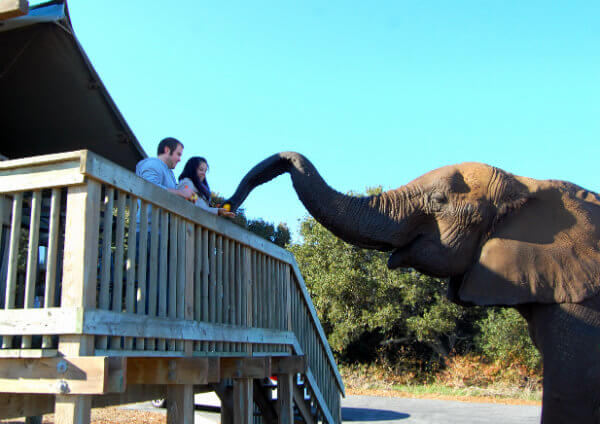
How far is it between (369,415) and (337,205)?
35.2 feet

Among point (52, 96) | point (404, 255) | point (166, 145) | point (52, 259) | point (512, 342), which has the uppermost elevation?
point (52, 96)

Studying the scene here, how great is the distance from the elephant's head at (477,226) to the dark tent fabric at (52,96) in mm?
2418

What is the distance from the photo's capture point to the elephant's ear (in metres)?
4.02

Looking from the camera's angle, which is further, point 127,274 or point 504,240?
point 504,240

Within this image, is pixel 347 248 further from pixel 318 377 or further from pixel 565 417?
pixel 565 417

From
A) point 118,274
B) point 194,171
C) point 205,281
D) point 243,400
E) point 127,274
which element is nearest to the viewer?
point 118,274

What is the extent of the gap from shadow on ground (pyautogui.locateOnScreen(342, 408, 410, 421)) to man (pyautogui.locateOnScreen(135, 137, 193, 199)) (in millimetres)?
10213

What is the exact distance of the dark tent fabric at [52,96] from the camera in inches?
199

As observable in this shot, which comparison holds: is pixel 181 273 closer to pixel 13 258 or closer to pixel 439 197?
pixel 13 258

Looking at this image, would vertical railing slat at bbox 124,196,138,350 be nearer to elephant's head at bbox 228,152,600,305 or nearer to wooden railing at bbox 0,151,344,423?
wooden railing at bbox 0,151,344,423

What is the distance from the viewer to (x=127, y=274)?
10.6 ft

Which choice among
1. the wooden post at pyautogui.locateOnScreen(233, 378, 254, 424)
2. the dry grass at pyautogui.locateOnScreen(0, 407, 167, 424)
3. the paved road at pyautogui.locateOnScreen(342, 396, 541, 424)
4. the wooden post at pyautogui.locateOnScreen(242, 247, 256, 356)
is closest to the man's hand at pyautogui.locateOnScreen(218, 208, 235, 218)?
the wooden post at pyautogui.locateOnScreen(242, 247, 256, 356)

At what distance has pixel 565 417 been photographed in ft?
12.4

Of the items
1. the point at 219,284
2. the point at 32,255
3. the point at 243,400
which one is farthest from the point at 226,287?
the point at 32,255
